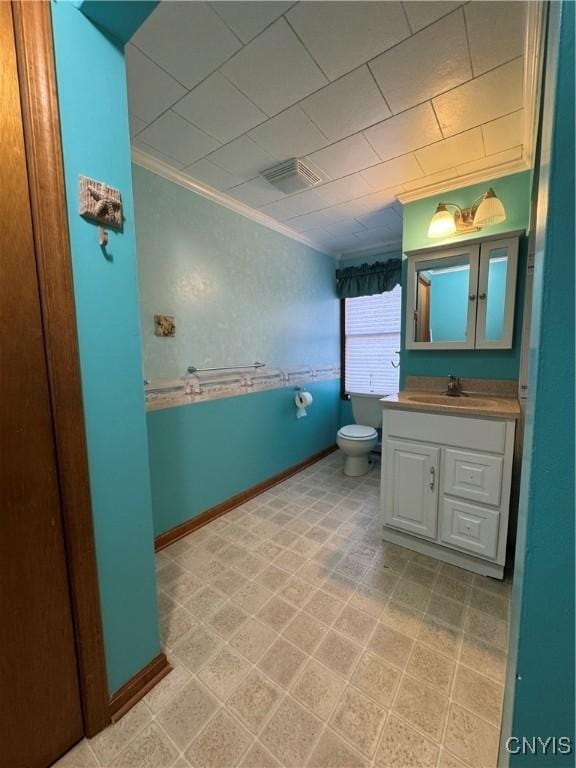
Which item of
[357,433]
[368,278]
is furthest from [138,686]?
[368,278]

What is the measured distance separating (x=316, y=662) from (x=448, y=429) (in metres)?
1.24

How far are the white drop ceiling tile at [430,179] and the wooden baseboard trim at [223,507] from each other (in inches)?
97.8

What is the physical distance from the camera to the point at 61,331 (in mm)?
826

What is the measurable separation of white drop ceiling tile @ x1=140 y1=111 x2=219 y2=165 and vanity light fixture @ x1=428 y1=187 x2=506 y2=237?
4.70 feet

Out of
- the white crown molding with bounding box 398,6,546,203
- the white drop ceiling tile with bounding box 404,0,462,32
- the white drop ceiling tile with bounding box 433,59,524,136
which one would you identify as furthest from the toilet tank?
the white drop ceiling tile with bounding box 404,0,462,32

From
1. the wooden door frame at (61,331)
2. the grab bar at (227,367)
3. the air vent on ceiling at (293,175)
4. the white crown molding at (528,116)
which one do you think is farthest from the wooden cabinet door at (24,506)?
the white crown molding at (528,116)

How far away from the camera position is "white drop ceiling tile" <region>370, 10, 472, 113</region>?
3.48 feet

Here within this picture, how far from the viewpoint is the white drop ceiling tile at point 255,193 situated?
78.8 inches

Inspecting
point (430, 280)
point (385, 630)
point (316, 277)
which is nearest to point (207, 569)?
point (385, 630)

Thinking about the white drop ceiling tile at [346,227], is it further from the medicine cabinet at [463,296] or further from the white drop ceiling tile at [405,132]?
the white drop ceiling tile at [405,132]

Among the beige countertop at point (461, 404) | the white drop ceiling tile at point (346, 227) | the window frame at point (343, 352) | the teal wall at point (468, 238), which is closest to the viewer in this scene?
the beige countertop at point (461, 404)

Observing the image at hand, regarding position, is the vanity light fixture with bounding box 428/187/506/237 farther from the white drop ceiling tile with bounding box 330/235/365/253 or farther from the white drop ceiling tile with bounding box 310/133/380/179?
the white drop ceiling tile with bounding box 330/235/365/253

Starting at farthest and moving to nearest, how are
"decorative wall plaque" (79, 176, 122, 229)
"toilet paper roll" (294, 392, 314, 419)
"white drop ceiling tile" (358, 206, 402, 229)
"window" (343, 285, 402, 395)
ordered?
1. "window" (343, 285, 402, 395)
2. "toilet paper roll" (294, 392, 314, 419)
3. "white drop ceiling tile" (358, 206, 402, 229)
4. "decorative wall plaque" (79, 176, 122, 229)

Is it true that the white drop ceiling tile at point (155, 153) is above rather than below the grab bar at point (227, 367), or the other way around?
above
